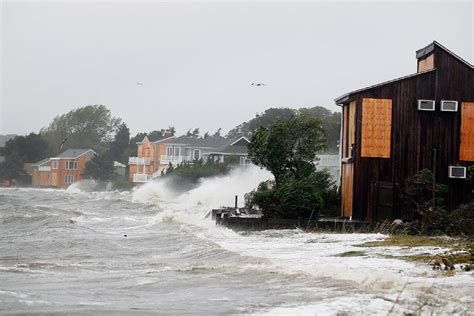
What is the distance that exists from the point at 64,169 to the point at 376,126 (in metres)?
91.3

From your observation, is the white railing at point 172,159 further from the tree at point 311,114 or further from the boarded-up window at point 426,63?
the boarded-up window at point 426,63

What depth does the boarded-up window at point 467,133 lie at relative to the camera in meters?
29.6

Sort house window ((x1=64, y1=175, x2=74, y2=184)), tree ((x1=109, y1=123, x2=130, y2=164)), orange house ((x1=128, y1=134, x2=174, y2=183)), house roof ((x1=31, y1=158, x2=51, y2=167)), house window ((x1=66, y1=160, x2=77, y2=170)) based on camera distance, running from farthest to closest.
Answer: tree ((x1=109, y1=123, x2=130, y2=164)) < house roof ((x1=31, y1=158, x2=51, y2=167)) < house window ((x1=64, y1=175, x2=74, y2=184)) < house window ((x1=66, y1=160, x2=77, y2=170)) < orange house ((x1=128, y1=134, x2=174, y2=183))

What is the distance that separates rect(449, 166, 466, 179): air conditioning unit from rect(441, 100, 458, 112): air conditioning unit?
7.39 ft

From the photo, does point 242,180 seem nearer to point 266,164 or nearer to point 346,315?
point 266,164

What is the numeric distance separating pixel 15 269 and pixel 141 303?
6232 millimetres

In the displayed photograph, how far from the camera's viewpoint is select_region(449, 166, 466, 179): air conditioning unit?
95.9 feet

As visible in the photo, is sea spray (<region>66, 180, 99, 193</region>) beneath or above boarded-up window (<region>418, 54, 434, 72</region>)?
beneath

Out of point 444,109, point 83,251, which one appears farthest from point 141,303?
point 444,109

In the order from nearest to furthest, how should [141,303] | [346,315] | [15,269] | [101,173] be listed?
[346,315], [141,303], [15,269], [101,173]

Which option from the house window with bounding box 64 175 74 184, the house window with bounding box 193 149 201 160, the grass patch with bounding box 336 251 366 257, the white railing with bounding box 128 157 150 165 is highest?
the house window with bounding box 193 149 201 160

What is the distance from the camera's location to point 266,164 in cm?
3531

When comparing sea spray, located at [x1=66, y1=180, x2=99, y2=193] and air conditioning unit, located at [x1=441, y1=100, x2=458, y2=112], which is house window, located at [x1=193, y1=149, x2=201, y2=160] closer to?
sea spray, located at [x1=66, y1=180, x2=99, y2=193]

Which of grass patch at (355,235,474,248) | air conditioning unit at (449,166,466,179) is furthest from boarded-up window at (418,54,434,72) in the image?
grass patch at (355,235,474,248)
